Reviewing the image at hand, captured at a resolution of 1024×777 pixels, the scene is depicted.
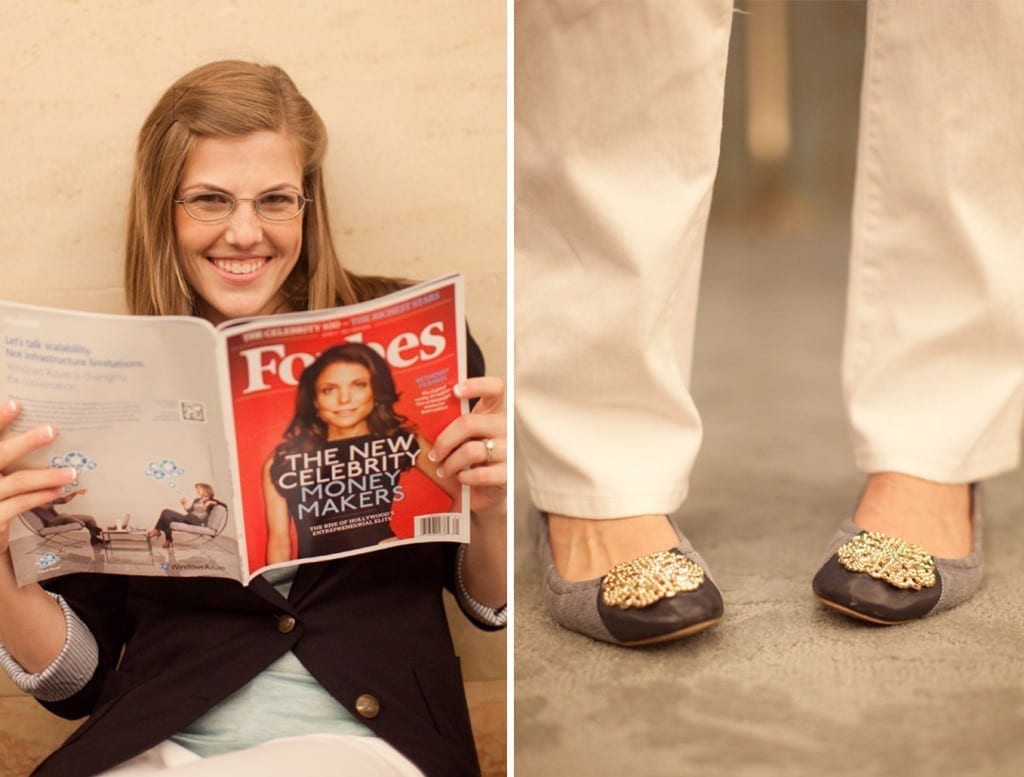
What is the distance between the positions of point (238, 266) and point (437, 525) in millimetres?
210

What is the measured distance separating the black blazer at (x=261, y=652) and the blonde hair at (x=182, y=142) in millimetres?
182

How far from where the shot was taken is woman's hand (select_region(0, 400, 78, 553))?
25.5 inches

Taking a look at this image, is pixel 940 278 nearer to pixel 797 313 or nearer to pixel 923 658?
pixel 923 658

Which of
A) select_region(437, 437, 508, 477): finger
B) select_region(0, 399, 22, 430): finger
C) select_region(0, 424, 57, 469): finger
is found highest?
select_region(0, 399, 22, 430): finger

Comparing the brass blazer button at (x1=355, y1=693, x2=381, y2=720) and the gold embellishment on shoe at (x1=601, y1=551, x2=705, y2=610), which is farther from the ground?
the gold embellishment on shoe at (x1=601, y1=551, x2=705, y2=610)

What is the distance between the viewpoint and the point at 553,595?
2.96ft

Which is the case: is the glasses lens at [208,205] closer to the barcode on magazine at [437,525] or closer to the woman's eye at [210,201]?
the woman's eye at [210,201]

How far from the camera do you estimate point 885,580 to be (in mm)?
873

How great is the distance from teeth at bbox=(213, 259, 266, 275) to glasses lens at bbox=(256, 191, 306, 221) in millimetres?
30

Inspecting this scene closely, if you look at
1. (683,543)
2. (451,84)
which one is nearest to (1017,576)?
(683,543)

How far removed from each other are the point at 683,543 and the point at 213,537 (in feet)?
1.26

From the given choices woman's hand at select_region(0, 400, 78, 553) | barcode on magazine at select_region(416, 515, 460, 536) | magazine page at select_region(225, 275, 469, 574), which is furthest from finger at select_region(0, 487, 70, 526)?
barcode on magazine at select_region(416, 515, 460, 536)

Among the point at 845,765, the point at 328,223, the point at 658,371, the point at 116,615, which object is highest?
the point at 328,223

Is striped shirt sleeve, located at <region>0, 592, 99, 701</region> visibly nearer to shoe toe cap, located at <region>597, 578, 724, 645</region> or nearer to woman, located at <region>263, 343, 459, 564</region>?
woman, located at <region>263, 343, 459, 564</region>
